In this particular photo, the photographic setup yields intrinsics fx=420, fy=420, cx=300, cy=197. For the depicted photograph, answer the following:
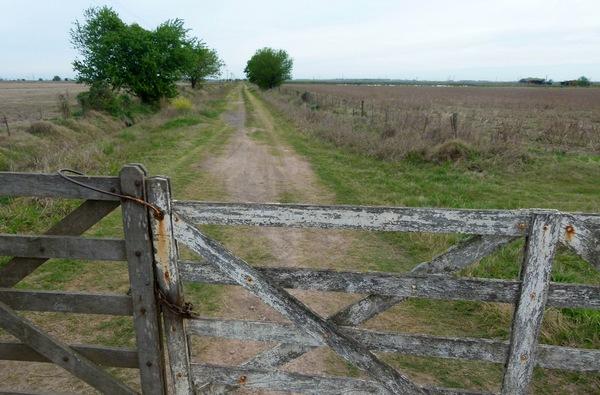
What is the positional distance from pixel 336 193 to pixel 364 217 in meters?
7.70

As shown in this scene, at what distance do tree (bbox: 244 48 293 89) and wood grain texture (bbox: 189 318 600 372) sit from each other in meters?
71.3

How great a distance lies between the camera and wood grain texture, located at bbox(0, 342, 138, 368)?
2988 mm

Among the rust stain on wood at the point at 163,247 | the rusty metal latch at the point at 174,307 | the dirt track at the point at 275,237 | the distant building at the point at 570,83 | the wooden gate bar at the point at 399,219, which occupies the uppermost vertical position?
the distant building at the point at 570,83

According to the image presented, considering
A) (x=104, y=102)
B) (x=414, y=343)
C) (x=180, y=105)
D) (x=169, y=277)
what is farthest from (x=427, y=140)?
(x=180, y=105)

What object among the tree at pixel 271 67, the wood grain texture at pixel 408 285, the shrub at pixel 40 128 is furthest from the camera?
the tree at pixel 271 67

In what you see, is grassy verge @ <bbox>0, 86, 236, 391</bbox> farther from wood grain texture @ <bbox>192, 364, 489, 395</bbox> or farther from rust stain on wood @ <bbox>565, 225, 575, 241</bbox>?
rust stain on wood @ <bbox>565, 225, 575, 241</bbox>

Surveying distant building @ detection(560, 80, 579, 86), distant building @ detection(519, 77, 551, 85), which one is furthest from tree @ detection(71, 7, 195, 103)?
distant building @ detection(519, 77, 551, 85)

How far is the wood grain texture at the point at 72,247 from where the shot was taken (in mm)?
2744

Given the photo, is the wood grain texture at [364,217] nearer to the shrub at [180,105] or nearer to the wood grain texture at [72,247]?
the wood grain texture at [72,247]

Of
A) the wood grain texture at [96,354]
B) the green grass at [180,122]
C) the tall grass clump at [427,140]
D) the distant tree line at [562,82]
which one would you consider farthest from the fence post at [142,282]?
the distant tree line at [562,82]

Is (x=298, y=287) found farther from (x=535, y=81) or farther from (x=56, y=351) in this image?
(x=535, y=81)

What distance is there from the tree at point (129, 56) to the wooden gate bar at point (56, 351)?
2452cm

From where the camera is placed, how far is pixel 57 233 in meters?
2.77

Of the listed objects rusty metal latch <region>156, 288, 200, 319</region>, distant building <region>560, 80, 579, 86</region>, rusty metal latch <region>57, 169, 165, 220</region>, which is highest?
distant building <region>560, 80, 579, 86</region>
